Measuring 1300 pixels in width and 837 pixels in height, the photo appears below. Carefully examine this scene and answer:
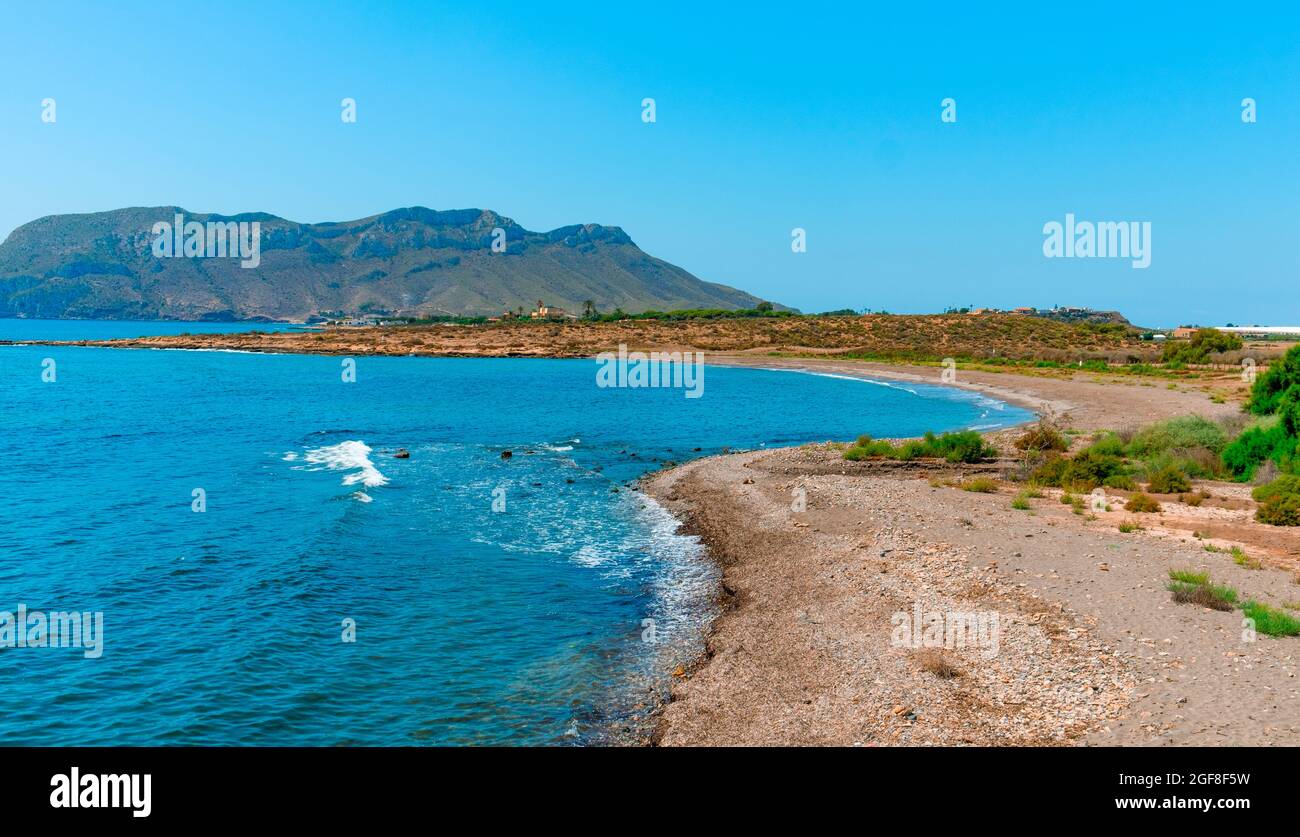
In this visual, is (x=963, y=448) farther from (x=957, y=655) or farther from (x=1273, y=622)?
(x=957, y=655)

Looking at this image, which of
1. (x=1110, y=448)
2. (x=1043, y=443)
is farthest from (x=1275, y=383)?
(x=1043, y=443)

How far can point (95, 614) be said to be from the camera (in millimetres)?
17141

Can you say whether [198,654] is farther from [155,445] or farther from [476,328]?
[476,328]

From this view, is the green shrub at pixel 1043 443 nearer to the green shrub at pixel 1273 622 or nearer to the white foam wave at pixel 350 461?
the green shrub at pixel 1273 622

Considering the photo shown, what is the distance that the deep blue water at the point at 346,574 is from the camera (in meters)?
13.0

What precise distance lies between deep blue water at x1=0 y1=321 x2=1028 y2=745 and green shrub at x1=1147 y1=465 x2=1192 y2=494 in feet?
51.3

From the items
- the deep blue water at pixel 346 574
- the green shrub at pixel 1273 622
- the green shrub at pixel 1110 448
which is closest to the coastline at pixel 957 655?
the green shrub at pixel 1273 622

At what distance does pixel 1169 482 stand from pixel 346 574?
1009 inches

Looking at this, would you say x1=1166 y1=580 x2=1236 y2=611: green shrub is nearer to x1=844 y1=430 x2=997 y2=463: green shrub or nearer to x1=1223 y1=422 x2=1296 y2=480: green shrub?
x1=1223 y1=422 x2=1296 y2=480: green shrub

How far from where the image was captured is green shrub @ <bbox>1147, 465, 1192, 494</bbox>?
83.5 ft

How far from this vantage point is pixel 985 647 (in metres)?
13.6
